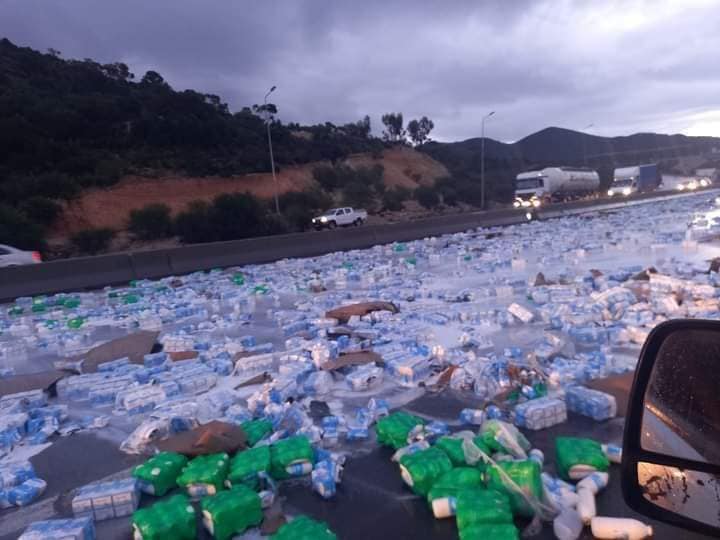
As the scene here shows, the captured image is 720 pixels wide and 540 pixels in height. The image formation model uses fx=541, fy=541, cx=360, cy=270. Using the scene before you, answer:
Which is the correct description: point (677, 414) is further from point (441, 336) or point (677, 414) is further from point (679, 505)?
point (441, 336)

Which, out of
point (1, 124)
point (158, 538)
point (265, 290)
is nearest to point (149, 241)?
point (1, 124)

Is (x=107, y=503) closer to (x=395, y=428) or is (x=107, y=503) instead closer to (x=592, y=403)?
(x=395, y=428)

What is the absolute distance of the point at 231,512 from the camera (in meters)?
2.93

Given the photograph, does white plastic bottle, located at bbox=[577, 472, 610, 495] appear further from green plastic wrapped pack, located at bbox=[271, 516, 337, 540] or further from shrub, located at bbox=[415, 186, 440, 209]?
shrub, located at bbox=[415, 186, 440, 209]

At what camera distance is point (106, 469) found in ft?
12.8

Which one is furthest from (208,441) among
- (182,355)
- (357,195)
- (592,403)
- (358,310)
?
(357,195)

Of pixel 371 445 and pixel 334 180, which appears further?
pixel 334 180

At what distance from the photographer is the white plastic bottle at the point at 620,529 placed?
258 centimetres

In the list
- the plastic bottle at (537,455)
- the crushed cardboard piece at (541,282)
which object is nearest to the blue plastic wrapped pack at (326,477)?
the plastic bottle at (537,455)

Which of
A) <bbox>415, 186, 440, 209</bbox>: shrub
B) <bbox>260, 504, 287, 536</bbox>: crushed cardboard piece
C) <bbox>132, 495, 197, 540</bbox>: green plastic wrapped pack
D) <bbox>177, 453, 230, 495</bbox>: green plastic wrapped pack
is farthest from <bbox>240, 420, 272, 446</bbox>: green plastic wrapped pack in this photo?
<bbox>415, 186, 440, 209</bbox>: shrub

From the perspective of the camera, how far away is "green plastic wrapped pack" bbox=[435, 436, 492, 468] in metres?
3.40

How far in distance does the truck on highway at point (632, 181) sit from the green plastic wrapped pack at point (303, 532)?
2252 inches

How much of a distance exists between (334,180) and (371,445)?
5076 centimetres

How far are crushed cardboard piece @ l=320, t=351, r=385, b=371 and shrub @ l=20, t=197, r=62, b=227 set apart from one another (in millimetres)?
30640
